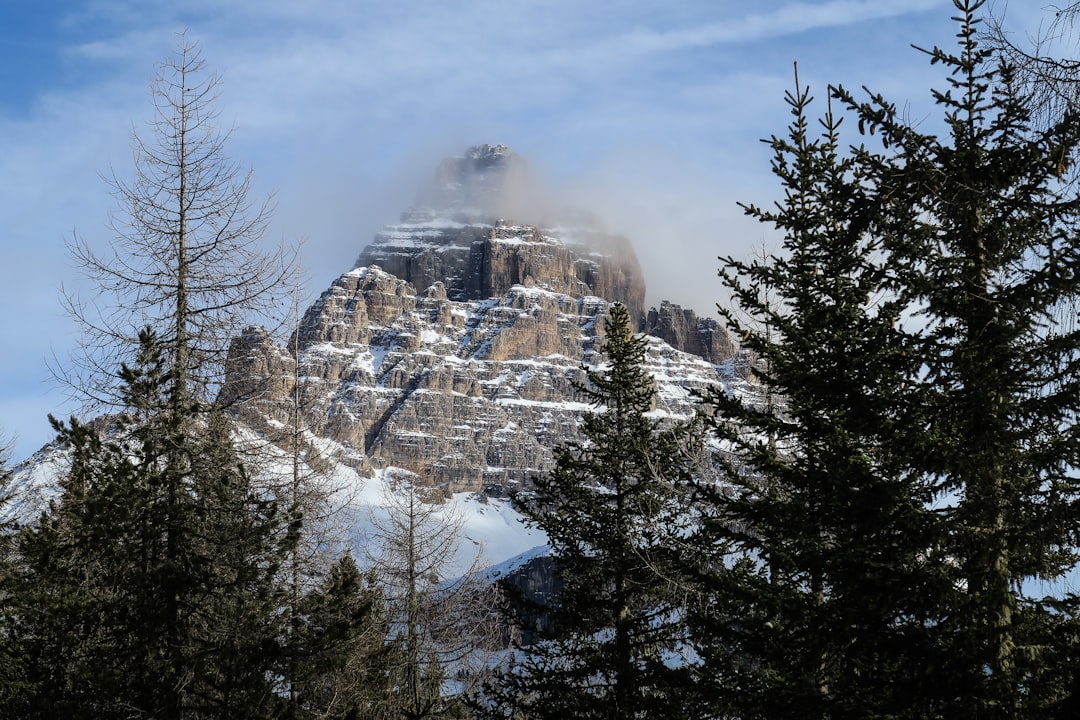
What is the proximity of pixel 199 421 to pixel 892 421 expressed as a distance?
26.3ft

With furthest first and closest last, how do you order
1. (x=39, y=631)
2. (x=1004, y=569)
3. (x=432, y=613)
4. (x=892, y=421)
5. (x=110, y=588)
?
(x=432, y=613)
(x=39, y=631)
(x=110, y=588)
(x=892, y=421)
(x=1004, y=569)

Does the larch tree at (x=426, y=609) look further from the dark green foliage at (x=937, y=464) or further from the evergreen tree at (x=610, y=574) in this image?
the dark green foliage at (x=937, y=464)

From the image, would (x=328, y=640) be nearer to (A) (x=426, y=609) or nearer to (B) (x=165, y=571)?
(B) (x=165, y=571)

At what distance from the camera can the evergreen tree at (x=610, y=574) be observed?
1400 centimetres

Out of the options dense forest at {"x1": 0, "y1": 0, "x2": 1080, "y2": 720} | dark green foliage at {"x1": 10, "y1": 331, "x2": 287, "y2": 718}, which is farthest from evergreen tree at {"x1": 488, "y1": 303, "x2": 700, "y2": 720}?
dark green foliage at {"x1": 10, "y1": 331, "x2": 287, "y2": 718}

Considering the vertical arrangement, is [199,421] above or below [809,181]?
below

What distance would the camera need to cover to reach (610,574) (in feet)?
48.2

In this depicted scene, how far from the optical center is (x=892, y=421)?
28.4 ft

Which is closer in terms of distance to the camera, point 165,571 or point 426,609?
point 165,571

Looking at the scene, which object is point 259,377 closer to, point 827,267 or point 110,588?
point 110,588

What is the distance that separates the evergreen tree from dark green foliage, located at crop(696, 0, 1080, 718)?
3.67 meters

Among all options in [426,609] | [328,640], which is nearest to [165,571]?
[328,640]

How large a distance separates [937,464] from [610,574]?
Answer: 7.54 metres

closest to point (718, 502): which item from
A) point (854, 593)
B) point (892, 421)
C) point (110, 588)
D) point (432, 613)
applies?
point (854, 593)
